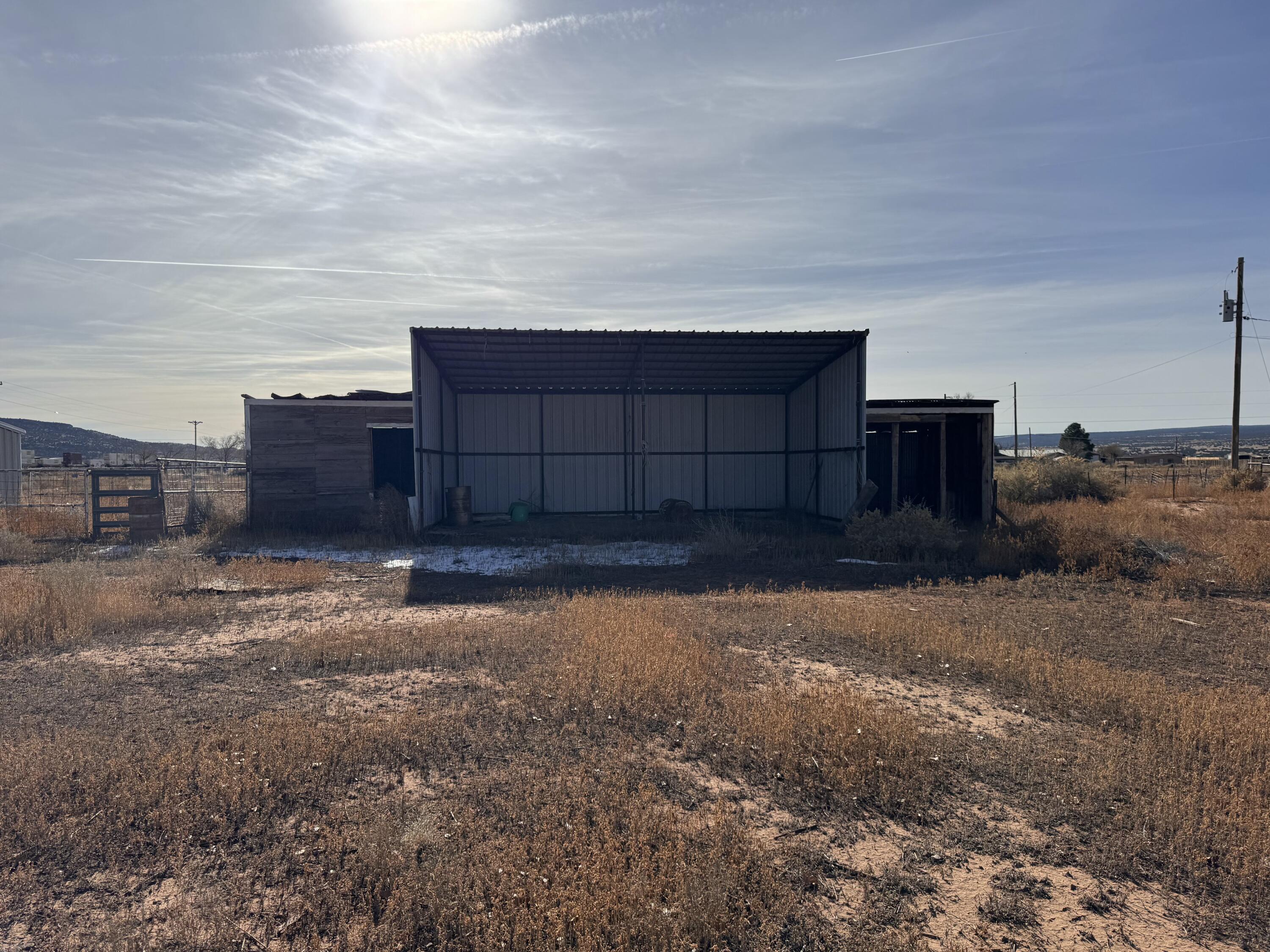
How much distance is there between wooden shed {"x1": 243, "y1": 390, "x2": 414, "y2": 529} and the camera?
66.6 feet

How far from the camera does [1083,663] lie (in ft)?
24.7

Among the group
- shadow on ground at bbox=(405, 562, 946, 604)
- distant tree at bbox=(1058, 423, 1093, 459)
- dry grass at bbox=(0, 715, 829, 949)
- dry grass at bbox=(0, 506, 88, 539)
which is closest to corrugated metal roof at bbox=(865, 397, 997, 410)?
shadow on ground at bbox=(405, 562, 946, 604)

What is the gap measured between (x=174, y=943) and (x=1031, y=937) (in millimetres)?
4029

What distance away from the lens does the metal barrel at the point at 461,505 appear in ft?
69.3

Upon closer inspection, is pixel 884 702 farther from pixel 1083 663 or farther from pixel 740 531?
pixel 740 531

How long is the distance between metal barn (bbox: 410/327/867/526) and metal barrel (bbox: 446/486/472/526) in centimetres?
49

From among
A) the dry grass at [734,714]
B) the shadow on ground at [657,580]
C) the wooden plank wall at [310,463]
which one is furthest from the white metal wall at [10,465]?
the dry grass at [734,714]

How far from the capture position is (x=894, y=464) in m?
20.4

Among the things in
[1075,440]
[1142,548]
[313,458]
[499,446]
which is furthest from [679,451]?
[1075,440]

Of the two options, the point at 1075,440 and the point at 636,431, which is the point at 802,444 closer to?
the point at 636,431

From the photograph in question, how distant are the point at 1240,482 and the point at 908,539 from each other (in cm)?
2035

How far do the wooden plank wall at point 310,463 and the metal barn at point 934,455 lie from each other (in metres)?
14.4

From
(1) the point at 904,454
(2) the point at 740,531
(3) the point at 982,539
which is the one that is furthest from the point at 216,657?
(1) the point at 904,454

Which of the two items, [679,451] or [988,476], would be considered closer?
[988,476]
